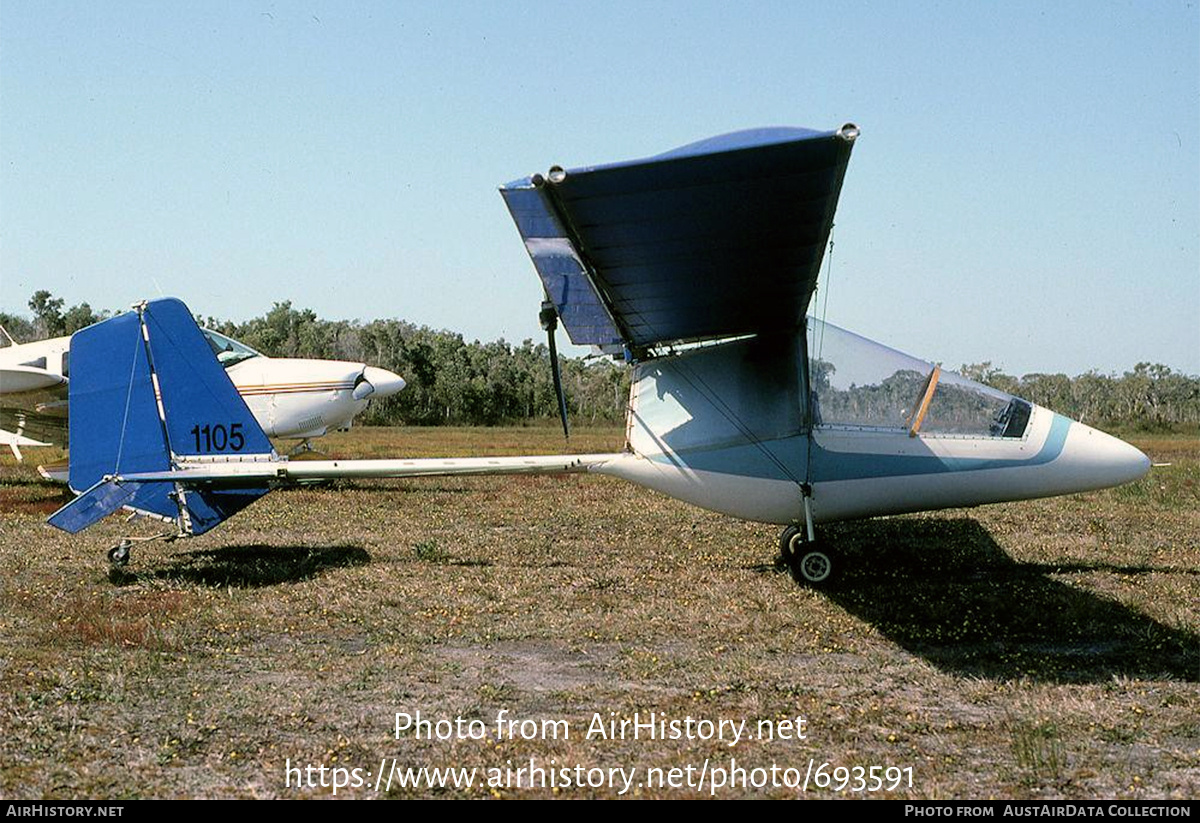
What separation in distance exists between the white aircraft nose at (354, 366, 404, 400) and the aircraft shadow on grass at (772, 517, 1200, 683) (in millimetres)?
8670

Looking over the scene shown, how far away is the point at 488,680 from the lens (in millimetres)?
6117

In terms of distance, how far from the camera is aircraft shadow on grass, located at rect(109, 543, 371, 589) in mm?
9242

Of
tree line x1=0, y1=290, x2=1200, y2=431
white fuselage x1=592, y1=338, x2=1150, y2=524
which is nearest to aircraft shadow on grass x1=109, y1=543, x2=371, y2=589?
white fuselage x1=592, y1=338, x2=1150, y2=524

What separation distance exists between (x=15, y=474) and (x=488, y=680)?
1840cm

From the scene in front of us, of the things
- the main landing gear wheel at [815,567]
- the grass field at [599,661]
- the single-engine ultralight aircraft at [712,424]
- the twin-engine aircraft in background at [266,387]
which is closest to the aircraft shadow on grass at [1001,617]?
the grass field at [599,661]

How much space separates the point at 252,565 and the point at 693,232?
6.25m

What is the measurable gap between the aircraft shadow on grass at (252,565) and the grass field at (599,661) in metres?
0.06

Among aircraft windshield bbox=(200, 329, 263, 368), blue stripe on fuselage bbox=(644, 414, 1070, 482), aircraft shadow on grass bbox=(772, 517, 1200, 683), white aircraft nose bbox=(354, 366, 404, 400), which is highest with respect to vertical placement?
aircraft windshield bbox=(200, 329, 263, 368)

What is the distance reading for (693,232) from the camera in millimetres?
6102

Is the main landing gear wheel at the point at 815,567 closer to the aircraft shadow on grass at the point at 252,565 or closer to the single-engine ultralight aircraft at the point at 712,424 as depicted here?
the single-engine ultralight aircraft at the point at 712,424

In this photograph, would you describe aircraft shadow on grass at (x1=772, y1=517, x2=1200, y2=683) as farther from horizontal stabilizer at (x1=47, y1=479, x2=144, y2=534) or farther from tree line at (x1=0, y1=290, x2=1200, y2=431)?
tree line at (x1=0, y1=290, x2=1200, y2=431)

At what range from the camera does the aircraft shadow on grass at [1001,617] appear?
641cm

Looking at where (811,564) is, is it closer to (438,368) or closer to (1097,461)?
(1097,461)
